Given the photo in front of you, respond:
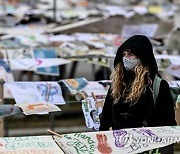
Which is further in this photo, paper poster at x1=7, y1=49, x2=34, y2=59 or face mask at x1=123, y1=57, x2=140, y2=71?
paper poster at x1=7, y1=49, x2=34, y2=59

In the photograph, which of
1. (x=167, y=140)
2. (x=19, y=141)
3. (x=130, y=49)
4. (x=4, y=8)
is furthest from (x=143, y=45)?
(x=4, y=8)

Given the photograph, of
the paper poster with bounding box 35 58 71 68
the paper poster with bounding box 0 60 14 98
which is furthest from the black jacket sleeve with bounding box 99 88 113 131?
the paper poster with bounding box 35 58 71 68

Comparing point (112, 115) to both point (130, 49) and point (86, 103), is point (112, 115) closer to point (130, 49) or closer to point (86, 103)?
point (130, 49)

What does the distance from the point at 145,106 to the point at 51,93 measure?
1954mm

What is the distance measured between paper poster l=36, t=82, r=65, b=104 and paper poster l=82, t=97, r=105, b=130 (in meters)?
0.57

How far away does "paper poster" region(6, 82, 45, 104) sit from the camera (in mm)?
5914

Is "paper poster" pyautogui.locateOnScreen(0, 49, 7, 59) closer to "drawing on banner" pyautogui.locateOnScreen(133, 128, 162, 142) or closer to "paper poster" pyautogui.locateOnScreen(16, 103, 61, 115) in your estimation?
"paper poster" pyautogui.locateOnScreen(16, 103, 61, 115)

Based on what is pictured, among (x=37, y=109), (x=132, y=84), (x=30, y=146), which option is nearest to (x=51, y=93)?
(x=37, y=109)

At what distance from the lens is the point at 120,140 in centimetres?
393

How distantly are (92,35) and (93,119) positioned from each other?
594cm

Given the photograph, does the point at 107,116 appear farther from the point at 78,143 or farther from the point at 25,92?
the point at 25,92

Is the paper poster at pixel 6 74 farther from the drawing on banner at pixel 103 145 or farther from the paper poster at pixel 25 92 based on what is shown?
the drawing on banner at pixel 103 145

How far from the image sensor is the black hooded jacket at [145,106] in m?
4.20

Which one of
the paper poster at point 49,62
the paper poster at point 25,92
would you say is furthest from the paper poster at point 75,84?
the paper poster at point 49,62
